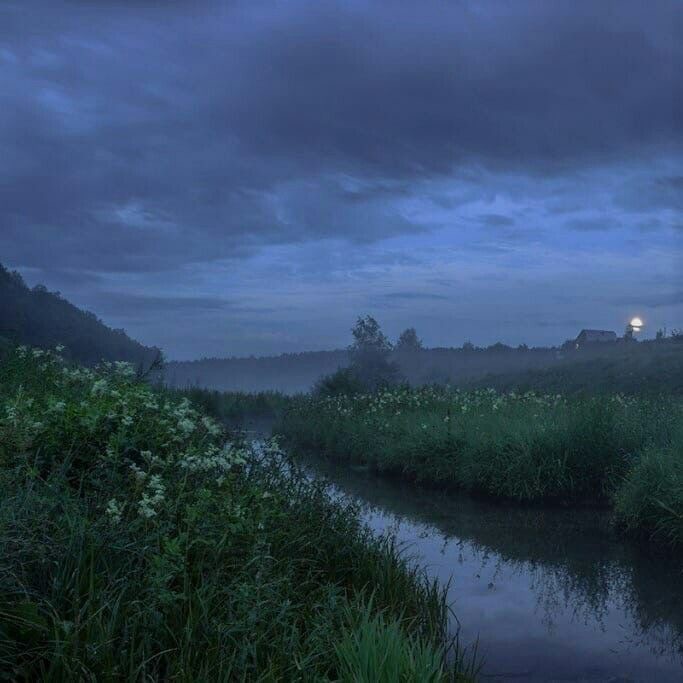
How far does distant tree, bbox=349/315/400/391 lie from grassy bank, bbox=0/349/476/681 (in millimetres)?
31174

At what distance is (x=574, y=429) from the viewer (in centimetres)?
1420

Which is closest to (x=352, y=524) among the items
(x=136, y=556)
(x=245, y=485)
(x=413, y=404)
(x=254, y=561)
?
(x=245, y=485)

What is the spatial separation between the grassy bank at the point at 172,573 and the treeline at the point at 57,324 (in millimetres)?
25348

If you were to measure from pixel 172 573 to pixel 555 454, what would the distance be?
399 inches

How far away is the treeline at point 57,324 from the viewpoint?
37519 mm

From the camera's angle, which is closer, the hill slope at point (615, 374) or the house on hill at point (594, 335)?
the hill slope at point (615, 374)

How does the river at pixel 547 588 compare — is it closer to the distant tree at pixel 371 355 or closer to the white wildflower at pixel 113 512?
the white wildflower at pixel 113 512

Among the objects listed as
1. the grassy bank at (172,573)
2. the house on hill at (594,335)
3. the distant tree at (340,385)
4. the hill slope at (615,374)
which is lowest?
the grassy bank at (172,573)

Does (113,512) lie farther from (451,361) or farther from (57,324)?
(451,361)

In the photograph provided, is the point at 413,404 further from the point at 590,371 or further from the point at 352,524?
the point at 590,371

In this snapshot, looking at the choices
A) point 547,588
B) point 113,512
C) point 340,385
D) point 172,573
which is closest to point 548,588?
point 547,588

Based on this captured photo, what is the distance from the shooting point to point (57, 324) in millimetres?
46062

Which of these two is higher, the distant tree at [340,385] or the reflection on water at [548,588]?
the distant tree at [340,385]

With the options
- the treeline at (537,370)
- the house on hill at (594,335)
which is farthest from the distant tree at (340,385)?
the house on hill at (594,335)
